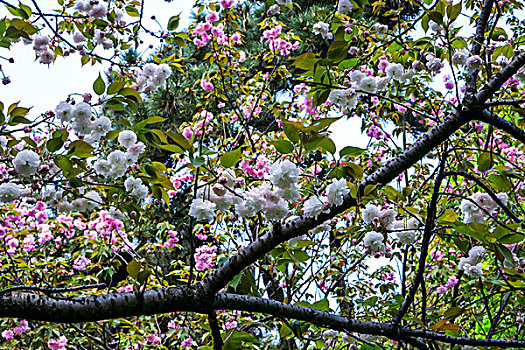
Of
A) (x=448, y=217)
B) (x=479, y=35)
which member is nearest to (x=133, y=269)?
(x=448, y=217)

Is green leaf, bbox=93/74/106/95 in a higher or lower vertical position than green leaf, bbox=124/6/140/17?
lower

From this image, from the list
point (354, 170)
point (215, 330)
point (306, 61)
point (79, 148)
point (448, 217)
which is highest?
point (306, 61)

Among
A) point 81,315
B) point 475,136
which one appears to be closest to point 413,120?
point 475,136

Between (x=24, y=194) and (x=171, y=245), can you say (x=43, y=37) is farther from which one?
(x=171, y=245)

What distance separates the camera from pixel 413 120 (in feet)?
25.4

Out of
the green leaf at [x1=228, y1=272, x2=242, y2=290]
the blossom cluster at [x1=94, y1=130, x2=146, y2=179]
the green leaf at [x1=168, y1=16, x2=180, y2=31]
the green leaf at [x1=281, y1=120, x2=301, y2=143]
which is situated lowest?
the green leaf at [x1=228, y1=272, x2=242, y2=290]

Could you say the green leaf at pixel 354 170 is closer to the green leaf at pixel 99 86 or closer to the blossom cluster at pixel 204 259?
the green leaf at pixel 99 86

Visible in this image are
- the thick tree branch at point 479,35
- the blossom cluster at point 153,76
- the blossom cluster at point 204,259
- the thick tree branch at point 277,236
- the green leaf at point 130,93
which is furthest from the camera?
the blossom cluster at point 204,259

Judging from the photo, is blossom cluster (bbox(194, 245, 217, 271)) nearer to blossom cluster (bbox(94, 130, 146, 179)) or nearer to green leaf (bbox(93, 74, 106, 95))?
blossom cluster (bbox(94, 130, 146, 179))

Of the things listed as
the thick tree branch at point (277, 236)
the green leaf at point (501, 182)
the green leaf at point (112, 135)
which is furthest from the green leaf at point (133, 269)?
the green leaf at point (501, 182)

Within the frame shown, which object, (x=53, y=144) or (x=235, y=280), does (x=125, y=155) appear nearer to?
(x=53, y=144)

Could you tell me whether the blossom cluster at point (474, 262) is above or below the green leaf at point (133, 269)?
above

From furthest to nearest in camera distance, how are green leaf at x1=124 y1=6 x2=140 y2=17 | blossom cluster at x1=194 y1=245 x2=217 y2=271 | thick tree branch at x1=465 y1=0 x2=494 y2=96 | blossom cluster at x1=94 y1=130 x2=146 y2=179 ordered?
1. blossom cluster at x1=194 y1=245 x2=217 y2=271
2. green leaf at x1=124 y1=6 x2=140 y2=17
3. thick tree branch at x1=465 y1=0 x2=494 y2=96
4. blossom cluster at x1=94 y1=130 x2=146 y2=179

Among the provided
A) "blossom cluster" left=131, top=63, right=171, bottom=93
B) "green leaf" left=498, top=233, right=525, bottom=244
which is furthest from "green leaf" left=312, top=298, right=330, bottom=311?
"blossom cluster" left=131, top=63, right=171, bottom=93
